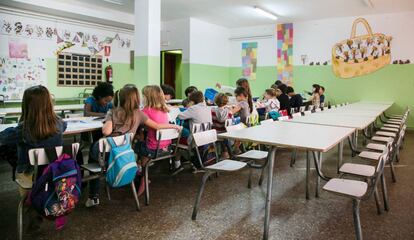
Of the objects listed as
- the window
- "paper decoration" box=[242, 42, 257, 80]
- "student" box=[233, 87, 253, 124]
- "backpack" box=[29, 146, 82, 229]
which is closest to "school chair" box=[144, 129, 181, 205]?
"backpack" box=[29, 146, 82, 229]

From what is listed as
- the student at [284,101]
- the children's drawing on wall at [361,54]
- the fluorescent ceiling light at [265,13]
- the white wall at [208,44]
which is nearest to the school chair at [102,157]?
the student at [284,101]

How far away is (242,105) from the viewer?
477cm

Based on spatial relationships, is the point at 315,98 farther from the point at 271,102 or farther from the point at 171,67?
the point at 171,67

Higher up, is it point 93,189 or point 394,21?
point 394,21

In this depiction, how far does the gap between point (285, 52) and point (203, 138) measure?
24.9ft

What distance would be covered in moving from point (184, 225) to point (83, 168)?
100cm

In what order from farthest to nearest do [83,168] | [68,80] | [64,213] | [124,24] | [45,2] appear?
[124,24] → [68,80] → [45,2] → [83,168] → [64,213]

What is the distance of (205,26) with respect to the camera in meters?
9.94

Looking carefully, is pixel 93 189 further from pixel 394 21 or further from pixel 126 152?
pixel 394 21

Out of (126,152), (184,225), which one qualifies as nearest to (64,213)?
(126,152)

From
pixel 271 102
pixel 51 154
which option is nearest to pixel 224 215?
pixel 51 154

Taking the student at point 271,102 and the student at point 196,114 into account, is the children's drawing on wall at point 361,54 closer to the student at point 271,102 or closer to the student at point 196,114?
the student at point 271,102

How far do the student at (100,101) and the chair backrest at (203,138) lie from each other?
68.8 inches

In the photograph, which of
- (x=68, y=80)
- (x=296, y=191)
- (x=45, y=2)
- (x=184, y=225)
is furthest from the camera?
(x=68, y=80)
